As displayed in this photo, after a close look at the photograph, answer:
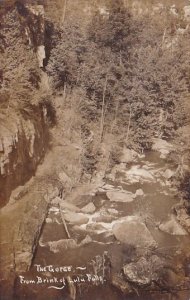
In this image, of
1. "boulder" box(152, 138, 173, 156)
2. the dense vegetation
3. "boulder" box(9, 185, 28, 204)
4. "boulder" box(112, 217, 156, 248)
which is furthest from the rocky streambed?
the dense vegetation

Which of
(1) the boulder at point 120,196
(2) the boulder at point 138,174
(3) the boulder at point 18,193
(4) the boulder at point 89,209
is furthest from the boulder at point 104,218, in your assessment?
(2) the boulder at point 138,174

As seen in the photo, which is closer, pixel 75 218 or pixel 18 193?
pixel 18 193

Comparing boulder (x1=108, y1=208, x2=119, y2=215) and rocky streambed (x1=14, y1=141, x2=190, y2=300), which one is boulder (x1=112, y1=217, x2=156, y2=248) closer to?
rocky streambed (x1=14, y1=141, x2=190, y2=300)

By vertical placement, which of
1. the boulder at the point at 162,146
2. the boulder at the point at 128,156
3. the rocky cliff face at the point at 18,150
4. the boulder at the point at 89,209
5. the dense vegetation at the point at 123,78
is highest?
the dense vegetation at the point at 123,78

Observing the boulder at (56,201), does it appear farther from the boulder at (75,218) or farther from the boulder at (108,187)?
the boulder at (108,187)

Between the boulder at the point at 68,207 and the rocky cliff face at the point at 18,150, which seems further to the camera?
the boulder at the point at 68,207

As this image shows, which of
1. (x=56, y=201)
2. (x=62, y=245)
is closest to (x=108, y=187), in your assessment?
(x=56, y=201)

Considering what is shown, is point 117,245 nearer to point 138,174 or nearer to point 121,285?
point 121,285
